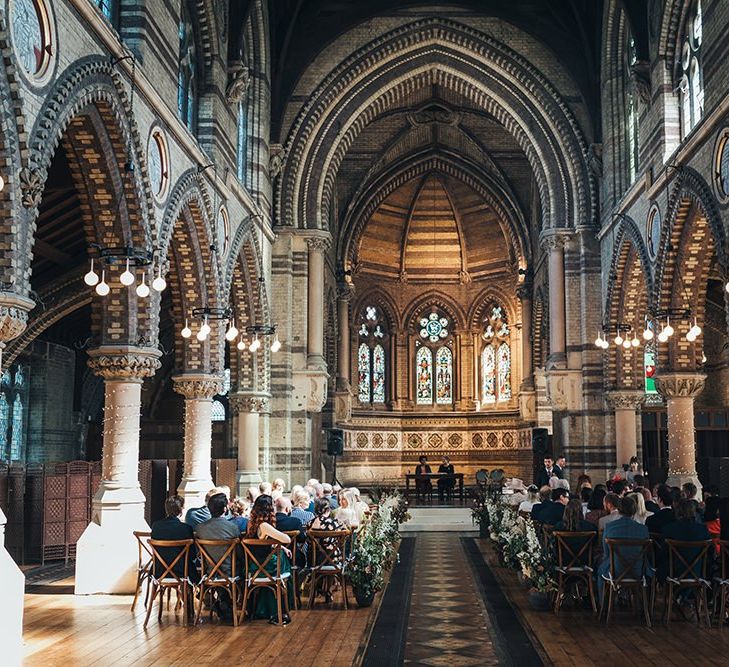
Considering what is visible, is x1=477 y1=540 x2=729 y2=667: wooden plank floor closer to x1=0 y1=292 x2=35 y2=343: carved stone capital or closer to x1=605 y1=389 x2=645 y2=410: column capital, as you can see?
x1=0 y1=292 x2=35 y2=343: carved stone capital

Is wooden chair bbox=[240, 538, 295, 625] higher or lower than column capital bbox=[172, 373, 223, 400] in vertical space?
lower

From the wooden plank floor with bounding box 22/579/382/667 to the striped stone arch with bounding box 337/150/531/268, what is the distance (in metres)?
28.0

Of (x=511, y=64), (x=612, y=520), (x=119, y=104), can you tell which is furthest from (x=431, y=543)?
(x=511, y=64)

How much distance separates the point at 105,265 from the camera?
1513 cm

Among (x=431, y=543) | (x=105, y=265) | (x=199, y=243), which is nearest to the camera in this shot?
(x=105, y=265)

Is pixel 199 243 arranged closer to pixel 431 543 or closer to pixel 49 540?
pixel 49 540

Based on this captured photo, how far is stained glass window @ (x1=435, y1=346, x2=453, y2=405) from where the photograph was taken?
45.2 metres

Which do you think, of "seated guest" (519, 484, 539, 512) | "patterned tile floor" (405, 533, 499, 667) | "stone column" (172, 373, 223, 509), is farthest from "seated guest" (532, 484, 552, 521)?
"stone column" (172, 373, 223, 509)

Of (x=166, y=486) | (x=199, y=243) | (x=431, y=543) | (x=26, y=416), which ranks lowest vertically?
(x=431, y=543)

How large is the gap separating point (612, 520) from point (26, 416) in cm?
2130

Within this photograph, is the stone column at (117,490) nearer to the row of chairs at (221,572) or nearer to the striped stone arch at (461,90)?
the row of chairs at (221,572)

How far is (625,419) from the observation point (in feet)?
86.0

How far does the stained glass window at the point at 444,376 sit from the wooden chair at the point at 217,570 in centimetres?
3403

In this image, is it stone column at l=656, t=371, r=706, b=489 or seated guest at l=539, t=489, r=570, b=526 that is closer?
seated guest at l=539, t=489, r=570, b=526
